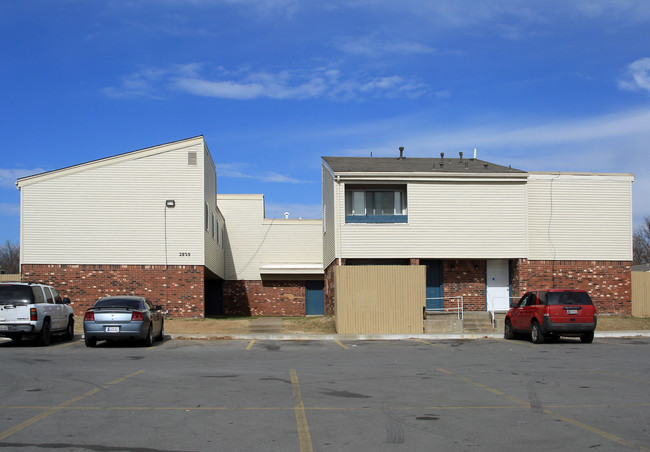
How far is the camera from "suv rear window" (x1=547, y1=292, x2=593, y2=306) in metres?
20.9

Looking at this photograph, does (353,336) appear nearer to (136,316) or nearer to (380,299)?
(380,299)

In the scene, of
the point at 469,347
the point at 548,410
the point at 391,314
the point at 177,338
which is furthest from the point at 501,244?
the point at 548,410

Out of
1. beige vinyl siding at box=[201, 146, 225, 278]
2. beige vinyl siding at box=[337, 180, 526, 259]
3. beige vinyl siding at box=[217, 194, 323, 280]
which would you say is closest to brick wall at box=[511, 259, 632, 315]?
beige vinyl siding at box=[337, 180, 526, 259]

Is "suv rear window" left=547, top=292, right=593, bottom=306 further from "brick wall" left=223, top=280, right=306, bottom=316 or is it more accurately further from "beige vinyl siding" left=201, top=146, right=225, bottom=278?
"brick wall" left=223, top=280, right=306, bottom=316

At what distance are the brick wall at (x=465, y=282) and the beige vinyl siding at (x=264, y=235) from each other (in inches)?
497

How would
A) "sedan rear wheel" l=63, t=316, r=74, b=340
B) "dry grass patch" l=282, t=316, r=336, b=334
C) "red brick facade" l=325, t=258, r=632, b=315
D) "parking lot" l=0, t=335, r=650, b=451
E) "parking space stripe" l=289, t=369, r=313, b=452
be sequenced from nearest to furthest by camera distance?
1. "parking space stripe" l=289, t=369, r=313, b=452
2. "parking lot" l=0, t=335, r=650, b=451
3. "sedan rear wheel" l=63, t=316, r=74, b=340
4. "dry grass patch" l=282, t=316, r=336, b=334
5. "red brick facade" l=325, t=258, r=632, b=315

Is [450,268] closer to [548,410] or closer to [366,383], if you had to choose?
[366,383]

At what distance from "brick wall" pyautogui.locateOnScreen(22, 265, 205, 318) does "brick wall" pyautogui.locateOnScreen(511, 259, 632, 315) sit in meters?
15.1

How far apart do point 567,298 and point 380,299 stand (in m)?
7.56

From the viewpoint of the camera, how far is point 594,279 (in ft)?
107

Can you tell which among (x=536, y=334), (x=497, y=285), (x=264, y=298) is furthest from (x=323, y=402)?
(x=264, y=298)

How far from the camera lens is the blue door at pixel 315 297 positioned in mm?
42750

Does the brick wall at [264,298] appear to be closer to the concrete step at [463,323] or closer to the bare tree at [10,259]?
the concrete step at [463,323]

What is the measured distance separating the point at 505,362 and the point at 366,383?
16.4 ft
